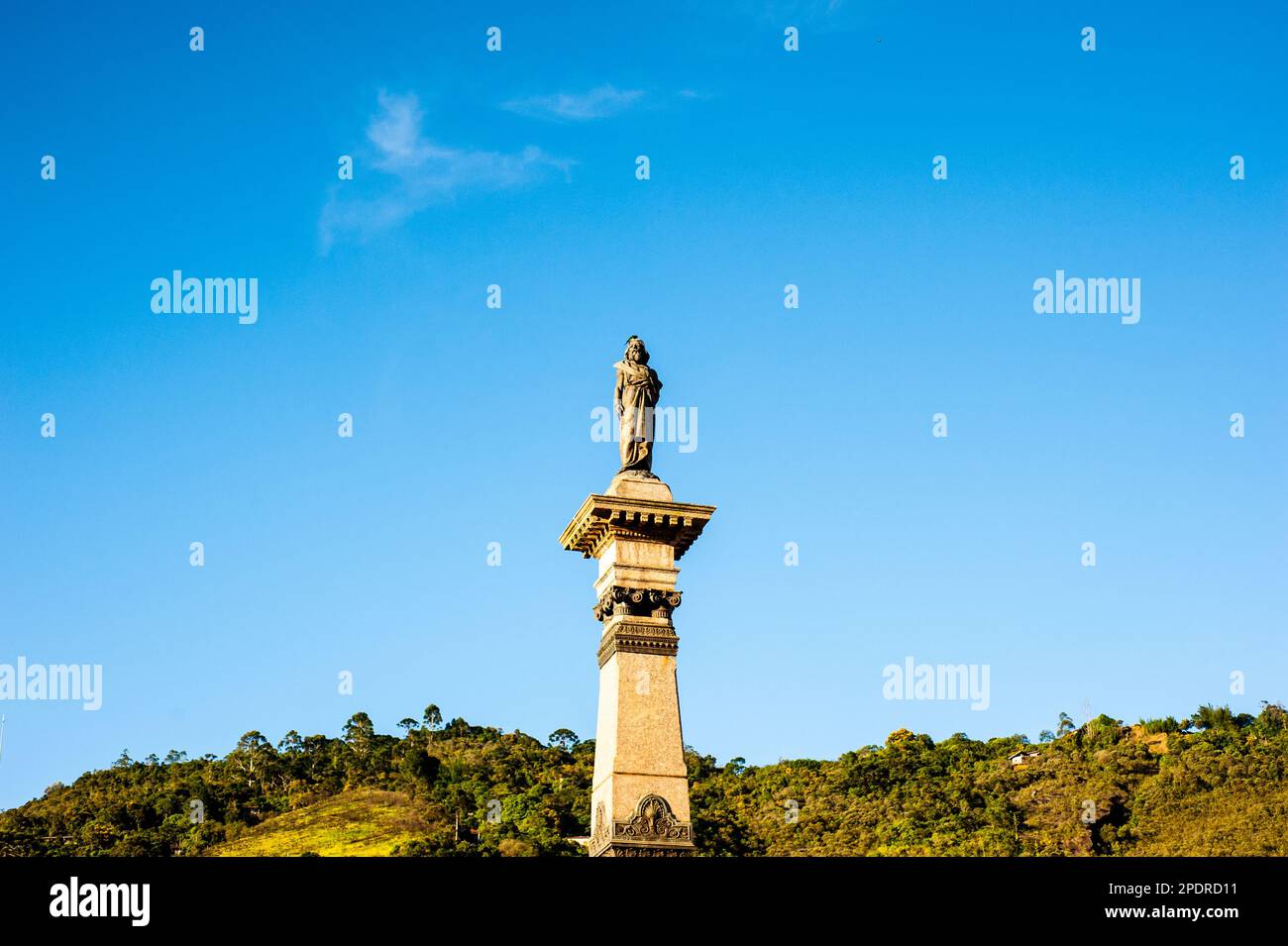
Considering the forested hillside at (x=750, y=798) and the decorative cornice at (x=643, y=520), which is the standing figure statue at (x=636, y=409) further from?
the forested hillside at (x=750, y=798)

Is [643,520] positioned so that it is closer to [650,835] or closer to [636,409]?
[636,409]

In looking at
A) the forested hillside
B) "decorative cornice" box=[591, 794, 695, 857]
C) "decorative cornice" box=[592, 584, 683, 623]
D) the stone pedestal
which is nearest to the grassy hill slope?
the forested hillside

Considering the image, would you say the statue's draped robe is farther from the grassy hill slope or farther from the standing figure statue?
the grassy hill slope

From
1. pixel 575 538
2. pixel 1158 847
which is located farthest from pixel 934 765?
pixel 575 538

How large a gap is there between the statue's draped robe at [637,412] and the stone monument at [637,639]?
0.01 meters

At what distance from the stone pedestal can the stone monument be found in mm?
13

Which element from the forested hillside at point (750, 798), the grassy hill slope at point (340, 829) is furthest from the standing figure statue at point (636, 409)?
the grassy hill slope at point (340, 829)

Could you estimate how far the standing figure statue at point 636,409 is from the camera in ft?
68.6

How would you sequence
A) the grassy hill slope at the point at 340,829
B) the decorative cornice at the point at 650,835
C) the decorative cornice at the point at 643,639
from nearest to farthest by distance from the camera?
the decorative cornice at the point at 650,835 < the decorative cornice at the point at 643,639 < the grassy hill slope at the point at 340,829

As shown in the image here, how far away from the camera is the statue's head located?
21.3m

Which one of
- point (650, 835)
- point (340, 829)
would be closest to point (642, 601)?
point (650, 835)

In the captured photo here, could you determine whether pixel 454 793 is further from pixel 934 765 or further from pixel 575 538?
pixel 575 538
